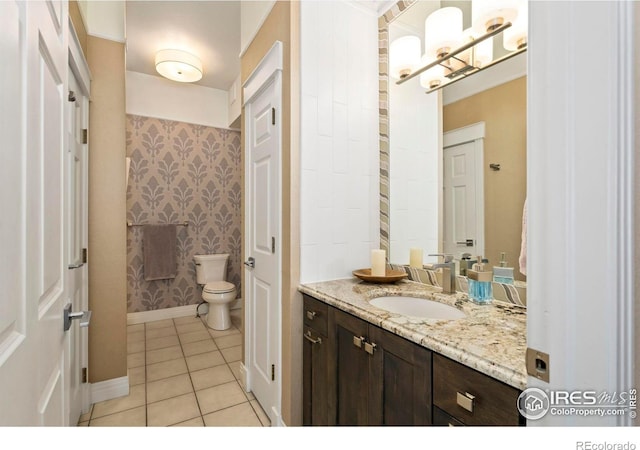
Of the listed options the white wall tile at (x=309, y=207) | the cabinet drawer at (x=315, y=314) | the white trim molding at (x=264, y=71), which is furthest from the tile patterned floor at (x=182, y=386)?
the white trim molding at (x=264, y=71)

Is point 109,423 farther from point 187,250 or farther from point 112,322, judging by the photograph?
point 187,250

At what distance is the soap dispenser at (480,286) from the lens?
1209mm

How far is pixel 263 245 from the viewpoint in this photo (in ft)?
6.39

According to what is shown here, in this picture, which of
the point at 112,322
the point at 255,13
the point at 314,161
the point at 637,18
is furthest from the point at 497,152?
the point at 112,322

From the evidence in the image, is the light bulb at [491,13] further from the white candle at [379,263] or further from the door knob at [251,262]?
the door knob at [251,262]

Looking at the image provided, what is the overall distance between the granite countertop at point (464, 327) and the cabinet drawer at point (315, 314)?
4 cm

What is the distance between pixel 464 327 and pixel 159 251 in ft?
11.5

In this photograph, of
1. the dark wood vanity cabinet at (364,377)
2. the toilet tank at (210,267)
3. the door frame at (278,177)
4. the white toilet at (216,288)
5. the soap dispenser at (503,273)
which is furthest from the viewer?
the toilet tank at (210,267)

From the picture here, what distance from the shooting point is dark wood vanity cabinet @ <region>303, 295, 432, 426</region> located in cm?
92

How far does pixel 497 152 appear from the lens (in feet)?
4.49

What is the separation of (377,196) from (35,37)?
1.57m

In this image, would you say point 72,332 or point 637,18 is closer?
point 637,18

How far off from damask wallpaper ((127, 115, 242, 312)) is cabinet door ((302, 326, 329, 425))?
2.75m

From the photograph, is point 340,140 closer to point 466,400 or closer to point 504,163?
point 504,163
